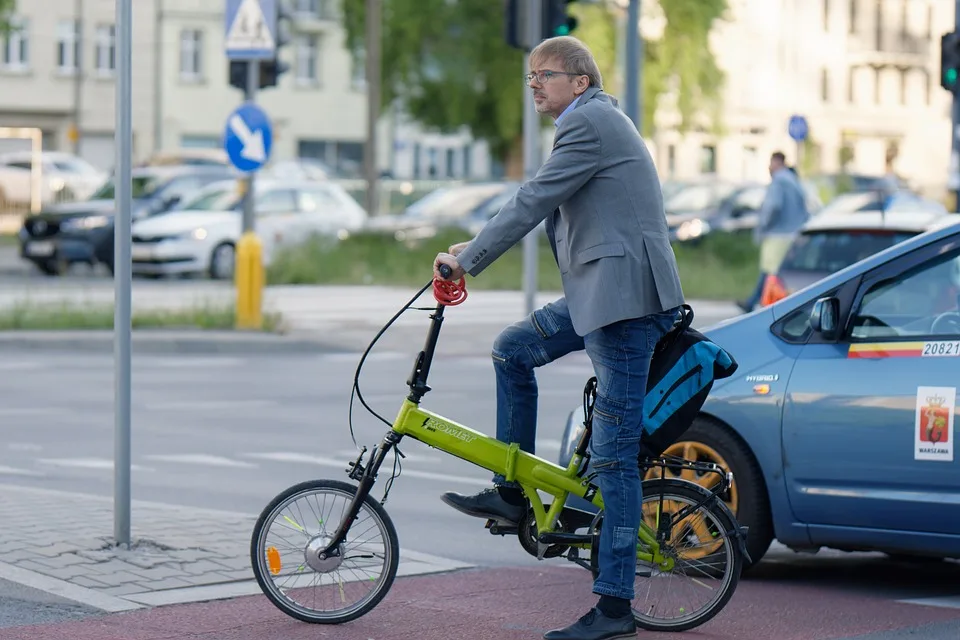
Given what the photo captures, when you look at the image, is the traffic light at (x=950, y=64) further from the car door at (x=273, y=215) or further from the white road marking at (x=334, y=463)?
the white road marking at (x=334, y=463)

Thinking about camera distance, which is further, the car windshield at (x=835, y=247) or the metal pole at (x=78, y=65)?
the metal pole at (x=78, y=65)

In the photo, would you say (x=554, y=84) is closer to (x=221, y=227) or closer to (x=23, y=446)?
(x=23, y=446)

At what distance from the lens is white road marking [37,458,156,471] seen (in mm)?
10531

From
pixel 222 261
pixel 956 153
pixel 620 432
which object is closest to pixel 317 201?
pixel 222 261

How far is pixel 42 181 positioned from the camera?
47.1 meters

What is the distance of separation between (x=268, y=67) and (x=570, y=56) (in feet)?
44.4

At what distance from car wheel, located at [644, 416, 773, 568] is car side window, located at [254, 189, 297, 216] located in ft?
74.7

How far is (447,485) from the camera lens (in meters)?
10.0

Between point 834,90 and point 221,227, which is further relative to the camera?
point 834,90

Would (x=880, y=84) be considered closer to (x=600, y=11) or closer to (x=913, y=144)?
(x=913, y=144)

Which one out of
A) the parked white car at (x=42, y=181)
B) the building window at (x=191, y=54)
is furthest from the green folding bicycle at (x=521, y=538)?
the building window at (x=191, y=54)

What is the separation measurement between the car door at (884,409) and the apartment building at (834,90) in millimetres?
60406

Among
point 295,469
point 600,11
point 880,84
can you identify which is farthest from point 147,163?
point 880,84

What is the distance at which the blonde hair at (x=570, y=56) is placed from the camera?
5883 millimetres
